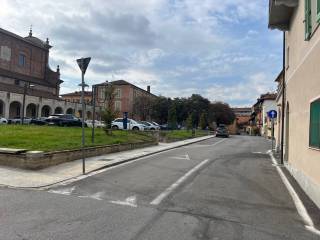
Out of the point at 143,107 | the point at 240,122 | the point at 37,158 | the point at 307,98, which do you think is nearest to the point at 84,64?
the point at 37,158

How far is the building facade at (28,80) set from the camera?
5669 cm

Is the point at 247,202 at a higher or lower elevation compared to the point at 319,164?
lower

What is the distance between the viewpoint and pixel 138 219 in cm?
680

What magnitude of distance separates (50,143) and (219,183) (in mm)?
8264

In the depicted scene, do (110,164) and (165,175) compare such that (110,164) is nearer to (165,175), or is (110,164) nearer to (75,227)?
(165,175)

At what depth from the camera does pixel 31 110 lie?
207 feet

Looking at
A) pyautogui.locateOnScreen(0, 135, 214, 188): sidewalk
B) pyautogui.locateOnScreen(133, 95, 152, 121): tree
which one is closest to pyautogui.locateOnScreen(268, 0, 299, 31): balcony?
pyautogui.locateOnScreen(0, 135, 214, 188): sidewalk

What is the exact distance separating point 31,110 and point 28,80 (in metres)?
10.9

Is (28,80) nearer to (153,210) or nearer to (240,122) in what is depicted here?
(153,210)

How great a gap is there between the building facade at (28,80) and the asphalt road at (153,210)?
4688 cm

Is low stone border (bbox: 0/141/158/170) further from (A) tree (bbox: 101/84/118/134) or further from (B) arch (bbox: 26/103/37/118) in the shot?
(B) arch (bbox: 26/103/37/118)

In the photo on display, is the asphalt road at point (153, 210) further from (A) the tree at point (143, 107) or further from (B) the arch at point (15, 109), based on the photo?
(A) the tree at point (143, 107)

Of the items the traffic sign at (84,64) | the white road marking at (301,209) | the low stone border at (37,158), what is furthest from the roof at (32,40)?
the white road marking at (301,209)

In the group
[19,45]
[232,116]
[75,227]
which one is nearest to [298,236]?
[75,227]
